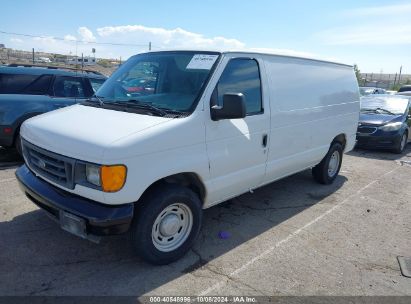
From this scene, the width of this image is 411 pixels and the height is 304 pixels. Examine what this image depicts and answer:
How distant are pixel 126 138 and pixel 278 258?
214 cm

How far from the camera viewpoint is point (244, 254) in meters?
3.98

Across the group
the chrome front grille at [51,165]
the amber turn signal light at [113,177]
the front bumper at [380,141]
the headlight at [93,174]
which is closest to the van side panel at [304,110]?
the amber turn signal light at [113,177]

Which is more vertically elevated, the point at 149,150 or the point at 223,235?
the point at 149,150

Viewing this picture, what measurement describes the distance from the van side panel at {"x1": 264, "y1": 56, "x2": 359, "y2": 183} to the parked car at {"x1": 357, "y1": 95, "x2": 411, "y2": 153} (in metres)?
3.83

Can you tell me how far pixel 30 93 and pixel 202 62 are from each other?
4590 mm

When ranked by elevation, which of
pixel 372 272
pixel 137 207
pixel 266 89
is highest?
pixel 266 89

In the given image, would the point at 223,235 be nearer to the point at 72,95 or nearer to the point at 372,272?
the point at 372,272

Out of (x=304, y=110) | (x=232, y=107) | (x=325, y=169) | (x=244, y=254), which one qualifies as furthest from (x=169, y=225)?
(x=325, y=169)

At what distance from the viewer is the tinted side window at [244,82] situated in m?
3.93

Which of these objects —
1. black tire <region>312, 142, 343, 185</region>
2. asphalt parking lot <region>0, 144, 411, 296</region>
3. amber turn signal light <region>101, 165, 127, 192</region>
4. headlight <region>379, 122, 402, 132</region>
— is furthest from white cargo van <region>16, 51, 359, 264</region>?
headlight <region>379, 122, 402, 132</region>

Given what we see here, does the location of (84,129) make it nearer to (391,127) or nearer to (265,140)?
(265,140)

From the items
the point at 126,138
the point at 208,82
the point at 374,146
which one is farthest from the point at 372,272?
the point at 374,146

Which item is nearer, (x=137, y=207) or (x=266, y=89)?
(x=137, y=207)

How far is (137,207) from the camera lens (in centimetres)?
336
